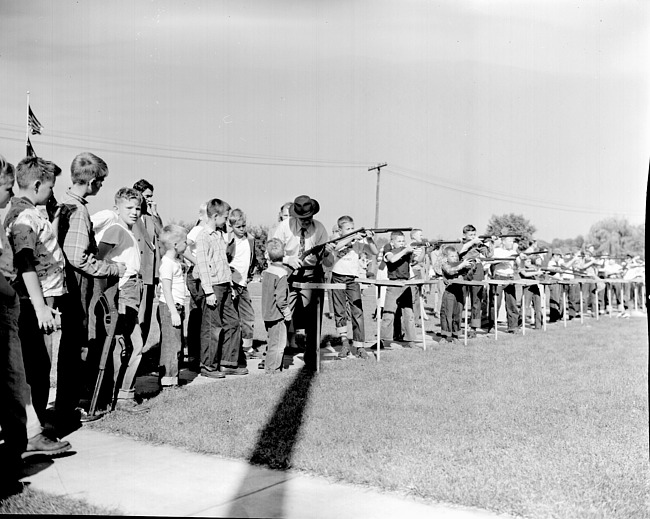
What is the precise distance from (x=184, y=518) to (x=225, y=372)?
4.26m

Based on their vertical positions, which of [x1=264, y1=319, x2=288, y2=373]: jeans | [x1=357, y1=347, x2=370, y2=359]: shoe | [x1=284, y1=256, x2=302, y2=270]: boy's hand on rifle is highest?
[x1=284, y1=256, x2=302, y2=270]: boy's hand on rifle

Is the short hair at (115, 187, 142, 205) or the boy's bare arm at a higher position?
the short hair at (115, 187, 142, 205)

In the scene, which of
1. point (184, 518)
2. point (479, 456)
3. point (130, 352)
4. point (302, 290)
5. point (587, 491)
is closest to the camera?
point (184, 518)

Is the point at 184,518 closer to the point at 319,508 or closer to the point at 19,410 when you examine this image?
the point at 319,508

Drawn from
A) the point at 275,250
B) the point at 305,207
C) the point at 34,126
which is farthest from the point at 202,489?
the point at 34,126

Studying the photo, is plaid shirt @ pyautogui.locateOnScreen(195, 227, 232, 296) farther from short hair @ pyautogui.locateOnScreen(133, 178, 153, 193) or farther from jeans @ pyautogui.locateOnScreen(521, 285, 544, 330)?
jeans @ pyautogui.locateOnScreen(521, 285, 544, 330)

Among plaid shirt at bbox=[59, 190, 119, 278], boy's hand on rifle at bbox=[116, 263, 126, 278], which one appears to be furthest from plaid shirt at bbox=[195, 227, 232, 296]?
plaid shirt at bbox=[59, 190, 119, 278]

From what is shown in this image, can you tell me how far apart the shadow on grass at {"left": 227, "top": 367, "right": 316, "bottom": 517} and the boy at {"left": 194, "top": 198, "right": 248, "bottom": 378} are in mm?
1422

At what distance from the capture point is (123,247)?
568cm

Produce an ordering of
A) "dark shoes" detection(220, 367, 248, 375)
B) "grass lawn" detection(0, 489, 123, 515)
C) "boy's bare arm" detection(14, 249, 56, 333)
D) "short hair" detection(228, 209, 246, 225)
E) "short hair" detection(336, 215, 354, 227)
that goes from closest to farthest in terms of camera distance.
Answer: "grass lawn" detection(0, 489, 123, 515) < "boy's bare arm" detection(14, 249, 56, 333) < "dark shoes" detection(220, 367, 248, 375) < "short hair" detection(228, 209, 246, 225) < "short hair" detection(336, 215, 354, 227)

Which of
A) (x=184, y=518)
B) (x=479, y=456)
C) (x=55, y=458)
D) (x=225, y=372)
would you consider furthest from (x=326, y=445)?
(x=225, y=372)

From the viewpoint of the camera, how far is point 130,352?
6004mm

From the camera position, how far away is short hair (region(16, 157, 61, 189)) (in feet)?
14.8

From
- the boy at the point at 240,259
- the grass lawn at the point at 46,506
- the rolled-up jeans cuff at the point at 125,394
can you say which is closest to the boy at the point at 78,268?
the rolled-up jeans cuff at the point at 125,394
